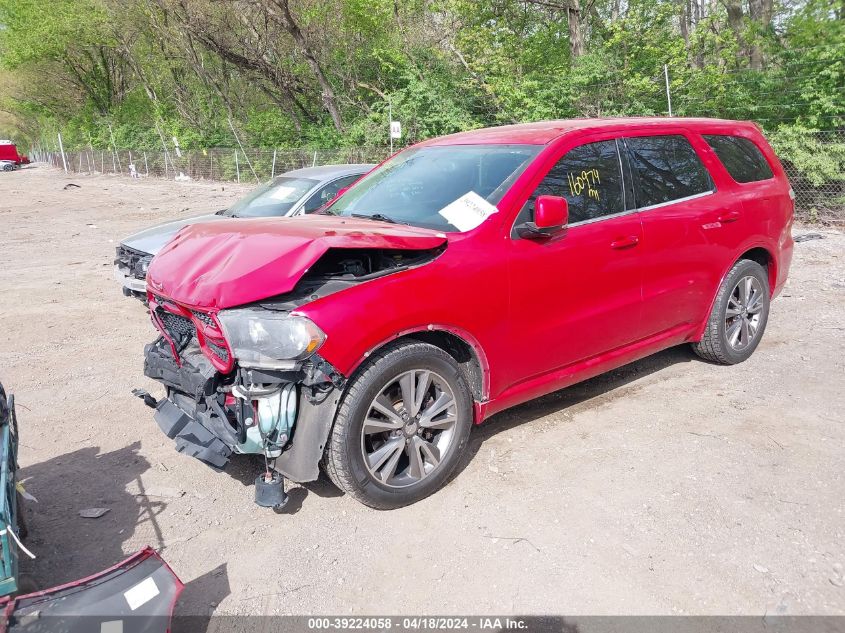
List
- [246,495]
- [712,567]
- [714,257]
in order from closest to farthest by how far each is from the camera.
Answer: [712,567] → [246,495] → [714,257]

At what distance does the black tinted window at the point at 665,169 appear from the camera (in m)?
4.23

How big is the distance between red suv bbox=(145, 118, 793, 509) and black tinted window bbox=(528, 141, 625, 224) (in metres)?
0.01

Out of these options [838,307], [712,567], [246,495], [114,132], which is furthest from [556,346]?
[114,132]

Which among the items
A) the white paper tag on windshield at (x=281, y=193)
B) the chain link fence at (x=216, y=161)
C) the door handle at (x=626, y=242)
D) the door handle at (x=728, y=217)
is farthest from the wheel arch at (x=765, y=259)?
the chain link fence at (x=216, y=161)

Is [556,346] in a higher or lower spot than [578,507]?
higher

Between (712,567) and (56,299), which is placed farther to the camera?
(56,299)

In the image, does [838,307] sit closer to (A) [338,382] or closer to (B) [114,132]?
(A) [338,382]

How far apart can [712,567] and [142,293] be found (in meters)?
5.88

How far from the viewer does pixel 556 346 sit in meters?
3.81

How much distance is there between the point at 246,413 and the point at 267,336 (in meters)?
0.41

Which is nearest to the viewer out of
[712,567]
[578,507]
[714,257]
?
[712,567]

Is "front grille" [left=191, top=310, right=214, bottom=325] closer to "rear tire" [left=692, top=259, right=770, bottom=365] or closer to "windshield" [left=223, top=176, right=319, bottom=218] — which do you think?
"rear tire" [left=692, top=259, right=770, bottom=365]

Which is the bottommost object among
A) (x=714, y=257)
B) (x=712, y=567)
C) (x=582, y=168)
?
(x=712, y=567)

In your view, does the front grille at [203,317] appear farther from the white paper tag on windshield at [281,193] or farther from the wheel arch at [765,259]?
the white paper tag on windshield at [281,193]
